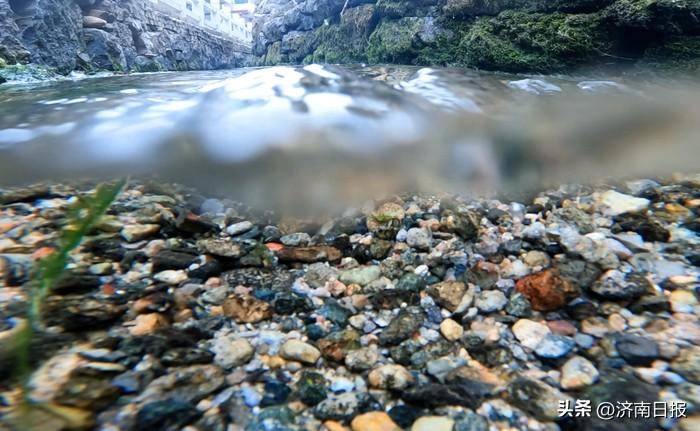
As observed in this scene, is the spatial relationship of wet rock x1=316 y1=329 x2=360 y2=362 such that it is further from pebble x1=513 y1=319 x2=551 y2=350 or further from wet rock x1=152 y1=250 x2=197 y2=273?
wet rock x1=152 y1=250 x2=197 y2=273

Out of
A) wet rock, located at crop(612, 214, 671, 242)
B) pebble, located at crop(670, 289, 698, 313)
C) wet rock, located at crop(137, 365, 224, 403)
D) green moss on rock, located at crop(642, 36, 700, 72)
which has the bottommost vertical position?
wet rock, located at crop(137, 365, 224, 403)

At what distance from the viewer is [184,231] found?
1.75m

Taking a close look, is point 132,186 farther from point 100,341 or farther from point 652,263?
point 652,263

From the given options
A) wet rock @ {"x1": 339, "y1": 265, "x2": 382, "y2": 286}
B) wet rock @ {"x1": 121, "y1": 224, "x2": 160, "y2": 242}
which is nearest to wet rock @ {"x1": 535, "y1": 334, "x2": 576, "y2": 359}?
wet rock @ {"x1": 339, "y1": 265, "x2": 382, "y2": 286}

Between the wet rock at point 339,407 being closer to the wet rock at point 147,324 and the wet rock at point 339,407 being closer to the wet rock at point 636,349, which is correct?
the wet rock at point 147,324

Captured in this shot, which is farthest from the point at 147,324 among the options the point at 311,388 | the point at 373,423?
the point at 373,423

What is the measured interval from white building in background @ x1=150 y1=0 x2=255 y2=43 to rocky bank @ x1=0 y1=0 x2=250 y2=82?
0.98m

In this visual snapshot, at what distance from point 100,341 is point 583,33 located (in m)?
7.86

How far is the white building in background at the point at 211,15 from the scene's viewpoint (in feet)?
75.1

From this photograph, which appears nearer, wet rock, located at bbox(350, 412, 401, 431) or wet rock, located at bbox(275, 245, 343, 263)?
wet rock, located at bbox(350, 412, 401, 431)

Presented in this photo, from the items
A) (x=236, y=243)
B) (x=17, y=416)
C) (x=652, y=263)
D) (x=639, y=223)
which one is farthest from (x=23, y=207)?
(x=639, y=223)

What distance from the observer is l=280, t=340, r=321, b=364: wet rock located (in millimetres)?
1104

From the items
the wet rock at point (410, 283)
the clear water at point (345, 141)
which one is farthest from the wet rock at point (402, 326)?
the clear water at point (345, 141)

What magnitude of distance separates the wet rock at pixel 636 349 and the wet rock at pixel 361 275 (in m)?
0.92
